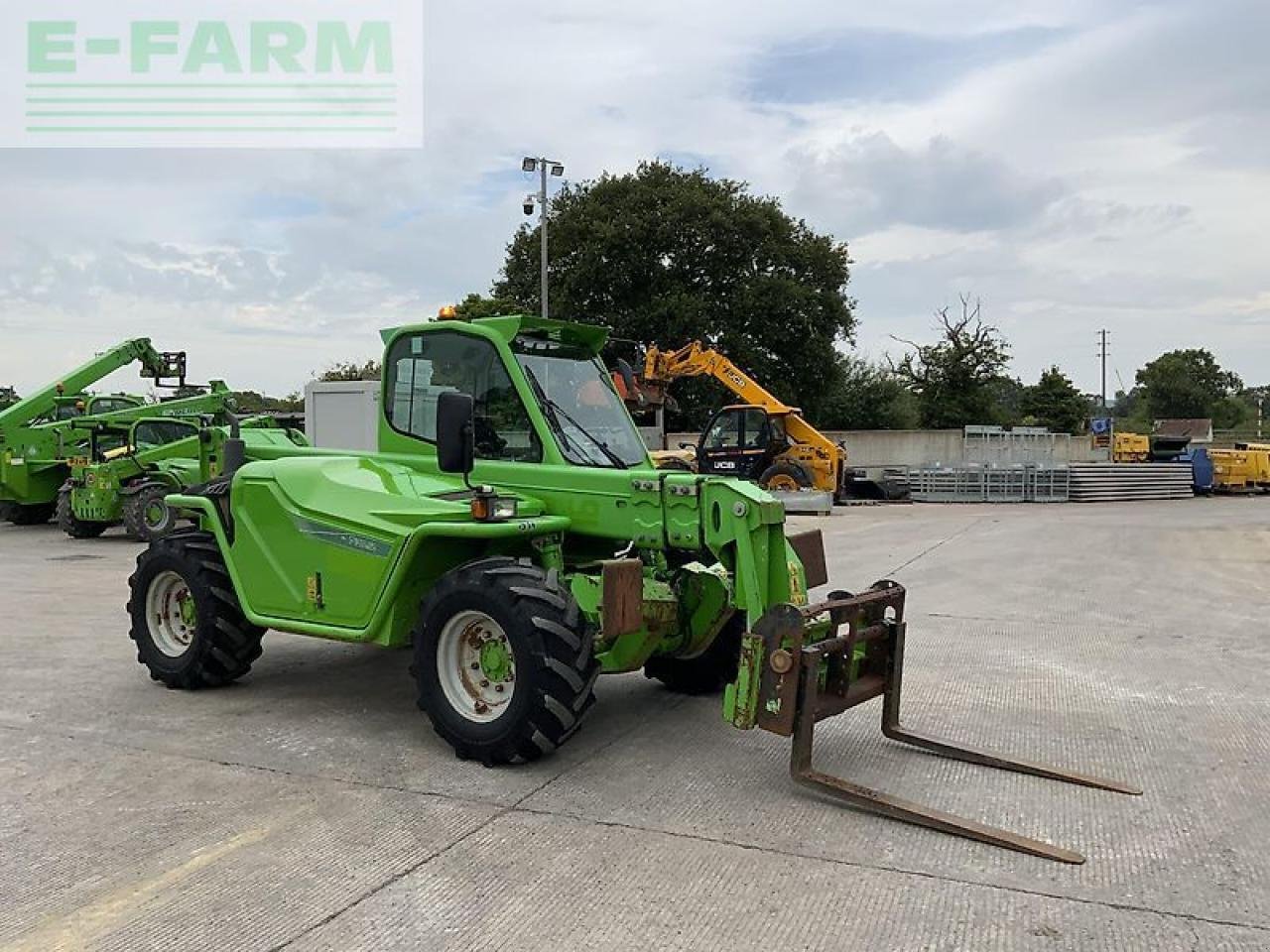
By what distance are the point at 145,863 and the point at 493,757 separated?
166 cm

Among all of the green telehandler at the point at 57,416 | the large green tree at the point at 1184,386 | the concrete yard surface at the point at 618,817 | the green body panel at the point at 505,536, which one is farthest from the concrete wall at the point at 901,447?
the large green tree at the point at 1184,386

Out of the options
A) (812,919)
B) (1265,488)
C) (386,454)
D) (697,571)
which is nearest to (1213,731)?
(697,571)

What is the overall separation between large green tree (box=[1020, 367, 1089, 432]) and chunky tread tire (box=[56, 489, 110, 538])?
48421 mm

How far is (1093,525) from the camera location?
2031 cm

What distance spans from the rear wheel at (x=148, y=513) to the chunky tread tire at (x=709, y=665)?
12375 millimetres

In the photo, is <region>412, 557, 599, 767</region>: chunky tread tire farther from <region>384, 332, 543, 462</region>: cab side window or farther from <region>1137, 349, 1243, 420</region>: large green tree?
<region>1137, 349, 1243, 420</region>: large green tree

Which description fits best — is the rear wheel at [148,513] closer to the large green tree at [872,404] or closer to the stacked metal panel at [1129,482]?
the stacked metal panel at [1129,482]

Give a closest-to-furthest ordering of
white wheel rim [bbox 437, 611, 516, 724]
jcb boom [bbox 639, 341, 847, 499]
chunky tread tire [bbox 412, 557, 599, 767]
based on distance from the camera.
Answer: chunky tread tire [bbox 412, 557, 599, 767], white wheel rim [bbox 437, 611, 516, 724], jcb boom [bbox 639, 341, 847, 499]

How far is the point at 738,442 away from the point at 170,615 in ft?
62.2

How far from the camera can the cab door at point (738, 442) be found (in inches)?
984

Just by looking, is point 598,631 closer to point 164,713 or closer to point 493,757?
point 493,757

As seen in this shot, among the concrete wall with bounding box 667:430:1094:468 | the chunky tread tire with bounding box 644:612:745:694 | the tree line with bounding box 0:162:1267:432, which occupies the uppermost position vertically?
the tree line with bounding box 0:162:1267:432

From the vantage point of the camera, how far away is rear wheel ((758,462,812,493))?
2430 centimetres

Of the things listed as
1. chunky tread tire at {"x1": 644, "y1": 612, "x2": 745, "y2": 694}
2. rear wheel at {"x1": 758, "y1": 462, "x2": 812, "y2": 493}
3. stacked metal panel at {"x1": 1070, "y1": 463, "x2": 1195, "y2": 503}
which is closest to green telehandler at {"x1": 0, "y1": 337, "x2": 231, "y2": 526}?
rear wheel at {"x1": 758, "y1": 462, "x2": 812, "y2": 493}
